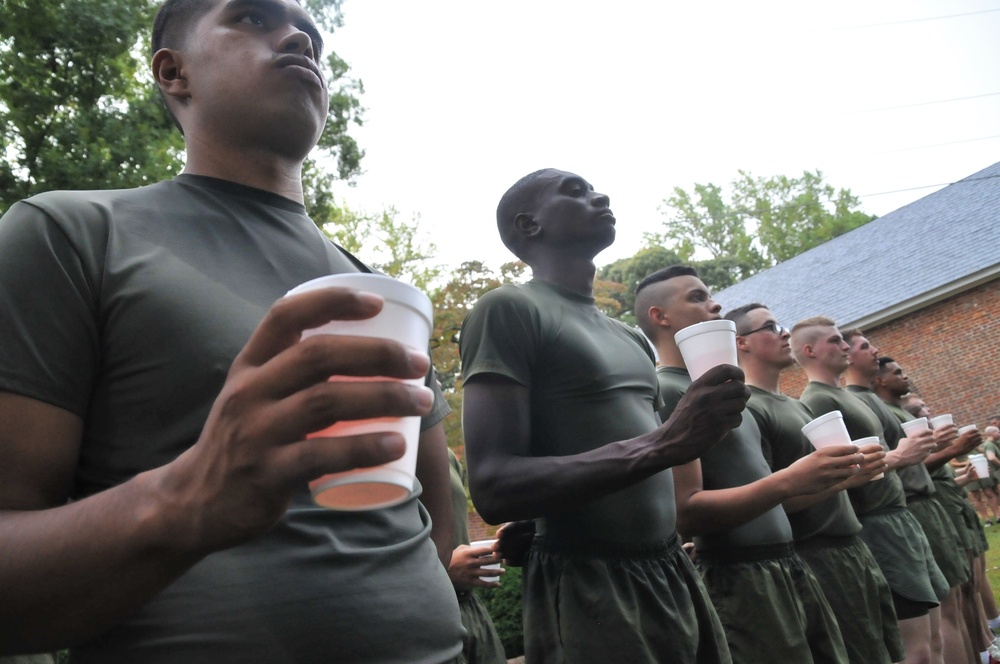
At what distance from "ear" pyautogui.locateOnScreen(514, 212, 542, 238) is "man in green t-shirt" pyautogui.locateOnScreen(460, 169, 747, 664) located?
523 mm

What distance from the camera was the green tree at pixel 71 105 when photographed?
988cm

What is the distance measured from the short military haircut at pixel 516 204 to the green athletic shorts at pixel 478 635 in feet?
6.70

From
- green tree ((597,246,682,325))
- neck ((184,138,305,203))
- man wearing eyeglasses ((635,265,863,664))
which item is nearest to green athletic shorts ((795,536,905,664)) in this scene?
man wearing eyeglasses ((635,265,863,664))

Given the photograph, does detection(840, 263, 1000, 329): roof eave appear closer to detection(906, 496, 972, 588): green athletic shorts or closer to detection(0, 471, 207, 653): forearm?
detection(906, 496, 972, 588): green athletic shorts

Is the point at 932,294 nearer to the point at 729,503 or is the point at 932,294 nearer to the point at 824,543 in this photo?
the point at 824,543

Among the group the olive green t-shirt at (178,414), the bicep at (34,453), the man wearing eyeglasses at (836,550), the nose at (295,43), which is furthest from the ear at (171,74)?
the man wearing eyeglasses at (836,550)

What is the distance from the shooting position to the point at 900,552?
5.86 m

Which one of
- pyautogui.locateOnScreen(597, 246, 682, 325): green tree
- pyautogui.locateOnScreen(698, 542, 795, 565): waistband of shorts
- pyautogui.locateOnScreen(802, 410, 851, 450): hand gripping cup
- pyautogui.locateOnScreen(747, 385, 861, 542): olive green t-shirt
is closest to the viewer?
pyautogui.locateOnScreen(698, 542, 795, 565): waistband of shorts

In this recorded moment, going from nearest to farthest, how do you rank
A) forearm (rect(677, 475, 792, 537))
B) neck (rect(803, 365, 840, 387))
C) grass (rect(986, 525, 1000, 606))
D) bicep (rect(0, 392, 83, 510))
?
bicep (rect(0, 392, 83, 510)) → forearm (rect(677, 475, 792, 537)) → neck (rect(803, 365, 840, 387)) → grass (rect(986, 525, 1000, 606))

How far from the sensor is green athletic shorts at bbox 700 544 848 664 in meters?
3.77

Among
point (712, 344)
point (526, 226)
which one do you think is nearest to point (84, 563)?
point (712, 344)

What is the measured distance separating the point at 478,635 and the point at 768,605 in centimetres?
163

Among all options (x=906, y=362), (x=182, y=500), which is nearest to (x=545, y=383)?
(x=182, y=500)

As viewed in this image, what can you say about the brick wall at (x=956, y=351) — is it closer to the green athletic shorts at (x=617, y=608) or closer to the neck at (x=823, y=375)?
the neck at (x=823, y=375)
